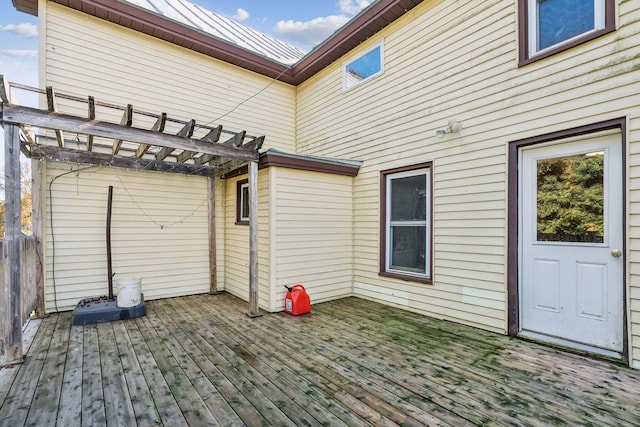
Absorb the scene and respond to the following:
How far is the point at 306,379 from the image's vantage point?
2707mm

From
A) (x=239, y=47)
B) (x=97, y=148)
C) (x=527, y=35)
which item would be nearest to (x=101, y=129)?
(x=97, y=148)


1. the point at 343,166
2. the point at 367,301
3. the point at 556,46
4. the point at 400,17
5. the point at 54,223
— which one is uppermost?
the point at 400,17

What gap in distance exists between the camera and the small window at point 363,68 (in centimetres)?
541

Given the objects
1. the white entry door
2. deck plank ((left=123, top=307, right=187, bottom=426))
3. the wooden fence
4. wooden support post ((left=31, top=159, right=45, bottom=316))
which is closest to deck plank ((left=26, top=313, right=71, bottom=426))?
the wooden fence

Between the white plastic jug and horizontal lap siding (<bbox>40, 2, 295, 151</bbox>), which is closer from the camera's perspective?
the white plastic jug

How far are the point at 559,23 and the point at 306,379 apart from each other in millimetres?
4540

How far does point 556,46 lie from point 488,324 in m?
3.27

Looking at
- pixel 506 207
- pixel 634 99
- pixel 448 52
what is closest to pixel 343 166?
pixel 448 52

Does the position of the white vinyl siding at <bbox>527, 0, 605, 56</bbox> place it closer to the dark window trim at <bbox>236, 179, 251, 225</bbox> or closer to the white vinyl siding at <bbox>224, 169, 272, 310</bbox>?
the white vinyl siding at <bbox>224, 169, 272, 310</bbox>

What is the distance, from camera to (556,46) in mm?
3363

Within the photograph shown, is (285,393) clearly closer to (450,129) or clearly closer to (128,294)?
(128,294)

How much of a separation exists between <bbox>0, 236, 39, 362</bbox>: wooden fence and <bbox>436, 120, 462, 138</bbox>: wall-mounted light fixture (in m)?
5.01

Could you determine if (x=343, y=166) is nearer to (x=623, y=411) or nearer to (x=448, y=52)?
(x=448, y=52)

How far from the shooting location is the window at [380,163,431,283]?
4637 mm
